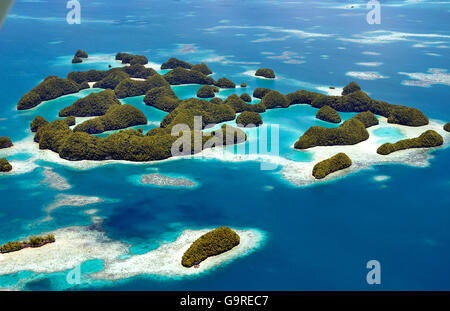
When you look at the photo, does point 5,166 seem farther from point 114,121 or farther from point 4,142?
point 114,121

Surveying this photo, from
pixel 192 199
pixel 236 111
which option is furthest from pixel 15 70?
pixel 192 199

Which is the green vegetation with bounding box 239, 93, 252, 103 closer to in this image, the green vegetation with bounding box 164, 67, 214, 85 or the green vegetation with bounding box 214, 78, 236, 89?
the green vegetation with bounding box 214, 78, 236, 89

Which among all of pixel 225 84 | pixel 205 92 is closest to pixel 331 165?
pixel 205 92

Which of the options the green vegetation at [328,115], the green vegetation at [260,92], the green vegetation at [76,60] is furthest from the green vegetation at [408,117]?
the green vegetation at [76,60]

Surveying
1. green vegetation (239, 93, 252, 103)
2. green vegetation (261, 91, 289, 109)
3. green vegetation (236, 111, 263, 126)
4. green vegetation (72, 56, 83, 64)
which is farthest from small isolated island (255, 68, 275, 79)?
green vegetation (72, 56, 83, 64)

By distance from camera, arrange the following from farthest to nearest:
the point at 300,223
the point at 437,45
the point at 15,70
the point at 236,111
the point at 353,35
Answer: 1. the point at 353,35
2. the point at 437,45
3. the point at 15,70
4. the point at 236,111
5. the point at 300,223

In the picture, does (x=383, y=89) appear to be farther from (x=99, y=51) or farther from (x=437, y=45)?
(x=99, y=51)
